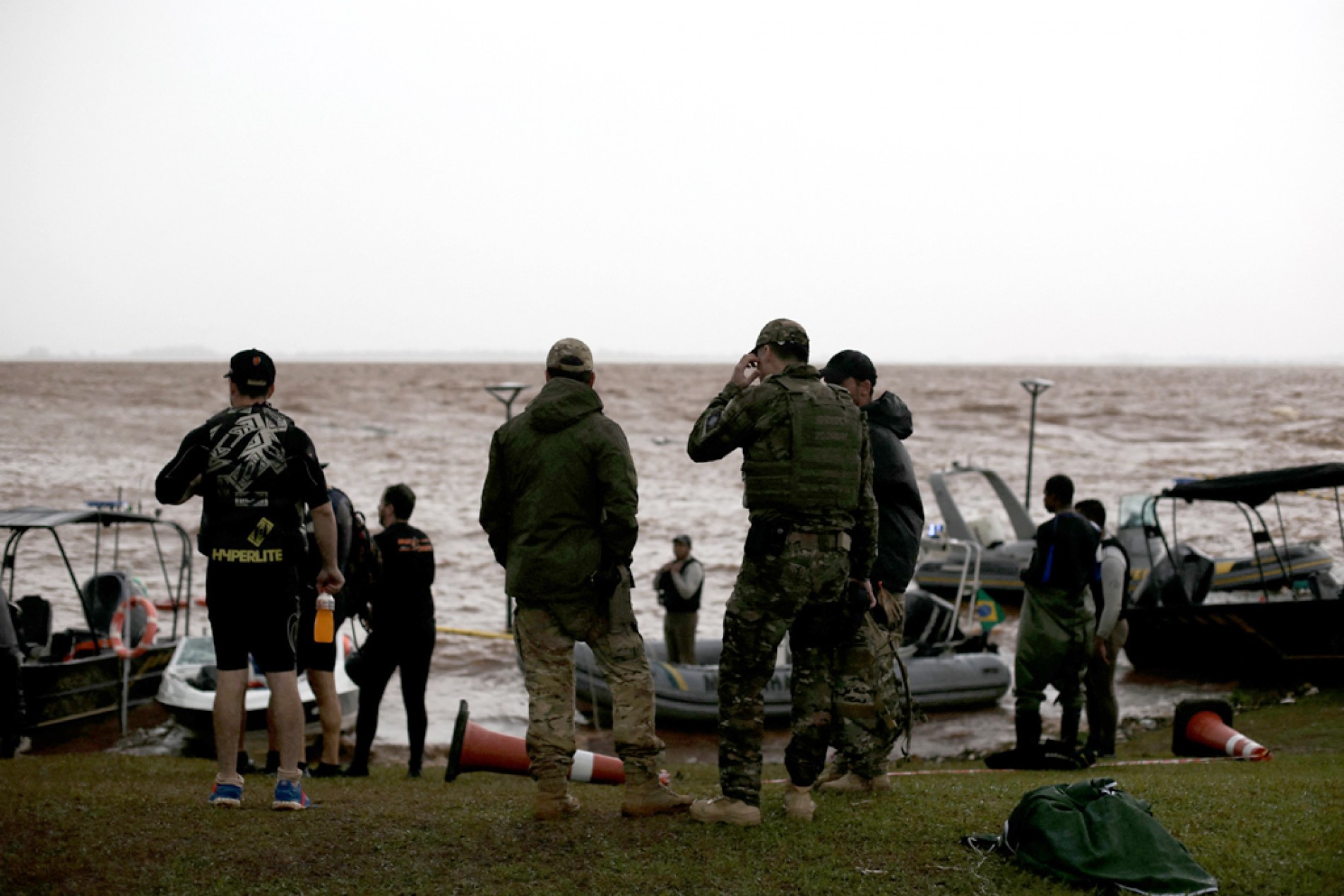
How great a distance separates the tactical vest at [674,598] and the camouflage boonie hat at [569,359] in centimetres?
759

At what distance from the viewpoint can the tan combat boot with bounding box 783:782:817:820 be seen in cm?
497

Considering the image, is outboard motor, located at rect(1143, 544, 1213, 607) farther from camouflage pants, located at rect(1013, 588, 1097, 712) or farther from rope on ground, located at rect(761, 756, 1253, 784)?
camouflage pants, located at rect(1013, 588, 1097, 712)

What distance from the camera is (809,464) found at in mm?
4781

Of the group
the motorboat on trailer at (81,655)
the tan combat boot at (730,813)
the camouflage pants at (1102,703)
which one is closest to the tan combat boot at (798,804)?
the tan combat boot at (730,813)

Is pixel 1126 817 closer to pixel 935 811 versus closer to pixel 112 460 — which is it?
pixel 935 811

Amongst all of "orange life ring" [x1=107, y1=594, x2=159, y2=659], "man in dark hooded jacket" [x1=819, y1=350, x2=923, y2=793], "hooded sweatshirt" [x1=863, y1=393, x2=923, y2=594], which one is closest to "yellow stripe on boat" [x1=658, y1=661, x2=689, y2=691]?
"orange life ring" [x1=107, y1=594, x2=159, y2=659]

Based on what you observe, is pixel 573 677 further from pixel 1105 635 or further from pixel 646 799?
pixel 1105 635

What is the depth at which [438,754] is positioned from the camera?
1065cm

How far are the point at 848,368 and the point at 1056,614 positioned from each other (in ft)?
8.75

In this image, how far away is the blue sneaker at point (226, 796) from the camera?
5164 millimetres

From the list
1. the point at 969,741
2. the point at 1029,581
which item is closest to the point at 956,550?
the point at 969,741

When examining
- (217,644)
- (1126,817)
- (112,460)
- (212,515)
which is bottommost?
(112,460)

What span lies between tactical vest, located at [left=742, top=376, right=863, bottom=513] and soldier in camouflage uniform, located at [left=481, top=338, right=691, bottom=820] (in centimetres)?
57

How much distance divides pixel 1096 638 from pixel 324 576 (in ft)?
18.4
